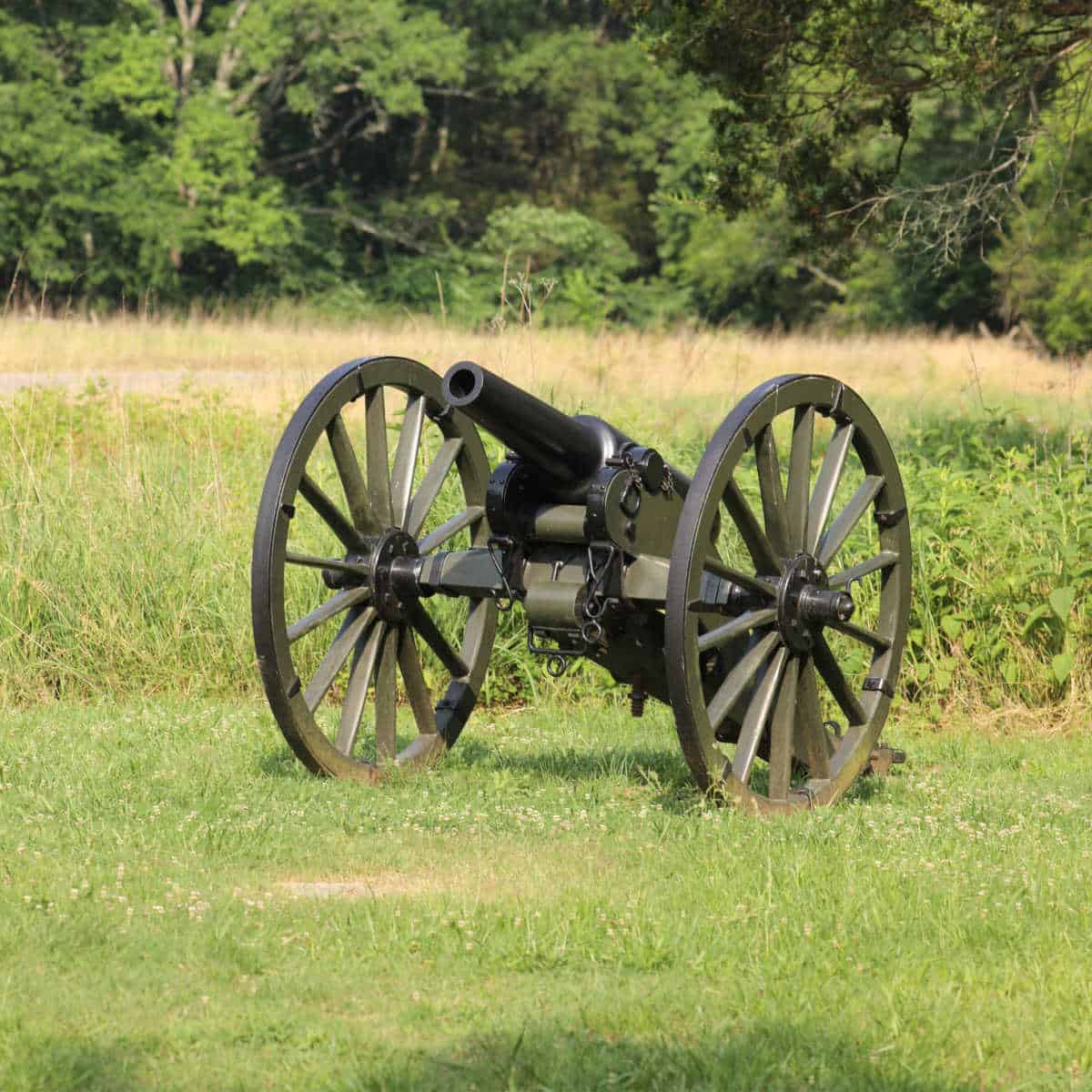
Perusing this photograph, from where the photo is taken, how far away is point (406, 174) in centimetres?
4803

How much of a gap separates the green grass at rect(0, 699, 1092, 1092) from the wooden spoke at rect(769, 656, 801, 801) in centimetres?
17

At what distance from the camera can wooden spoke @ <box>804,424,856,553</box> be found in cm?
594

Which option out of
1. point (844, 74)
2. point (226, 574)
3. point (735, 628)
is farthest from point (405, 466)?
point (844, 74)

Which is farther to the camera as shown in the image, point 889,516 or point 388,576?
point 889,516

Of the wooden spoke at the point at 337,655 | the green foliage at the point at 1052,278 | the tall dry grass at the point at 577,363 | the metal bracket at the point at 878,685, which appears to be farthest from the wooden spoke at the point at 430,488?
the green foliage at the point at 1052,278

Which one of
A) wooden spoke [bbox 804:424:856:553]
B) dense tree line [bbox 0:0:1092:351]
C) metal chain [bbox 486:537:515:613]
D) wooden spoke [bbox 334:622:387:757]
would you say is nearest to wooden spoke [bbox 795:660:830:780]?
wooden spoke [bbox 804:424:856:553]

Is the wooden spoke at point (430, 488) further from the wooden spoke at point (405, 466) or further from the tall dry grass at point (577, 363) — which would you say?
the tall dry grass at point (577, 363)

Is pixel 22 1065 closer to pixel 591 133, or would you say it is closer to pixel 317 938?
pixel 317 938

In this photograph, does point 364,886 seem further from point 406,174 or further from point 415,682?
point 406,174

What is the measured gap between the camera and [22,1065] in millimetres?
3570

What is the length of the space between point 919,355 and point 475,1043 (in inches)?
1002

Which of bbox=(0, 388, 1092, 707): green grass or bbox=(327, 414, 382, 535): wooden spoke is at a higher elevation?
bbox=(327, 414, 382, 535): wooden spoke

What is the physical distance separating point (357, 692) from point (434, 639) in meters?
0.40

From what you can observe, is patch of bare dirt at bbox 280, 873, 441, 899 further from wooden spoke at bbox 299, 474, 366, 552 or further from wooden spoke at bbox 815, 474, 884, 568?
wooden spoke at bbox 815, 474, 884, 568
